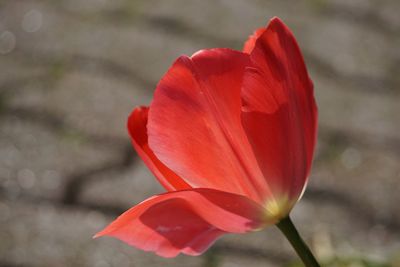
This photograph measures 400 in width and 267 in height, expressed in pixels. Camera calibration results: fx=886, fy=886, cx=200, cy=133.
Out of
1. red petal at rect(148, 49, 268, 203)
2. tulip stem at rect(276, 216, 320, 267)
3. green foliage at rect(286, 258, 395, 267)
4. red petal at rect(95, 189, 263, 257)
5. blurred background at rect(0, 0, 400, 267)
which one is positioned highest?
red petal at rect(148, 49, 268, 203)

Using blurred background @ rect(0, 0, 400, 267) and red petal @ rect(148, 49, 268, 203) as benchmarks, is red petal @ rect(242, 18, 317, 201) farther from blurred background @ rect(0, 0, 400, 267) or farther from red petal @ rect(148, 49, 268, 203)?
blurred background @ rect(0, 0, 400, 267)

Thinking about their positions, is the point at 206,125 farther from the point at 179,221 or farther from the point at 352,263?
the point at 352,263

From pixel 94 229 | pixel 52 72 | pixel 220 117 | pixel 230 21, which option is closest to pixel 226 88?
pixel 220 117

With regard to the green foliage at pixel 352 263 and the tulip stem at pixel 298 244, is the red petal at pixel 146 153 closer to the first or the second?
the tulip stem at pixel 298 244

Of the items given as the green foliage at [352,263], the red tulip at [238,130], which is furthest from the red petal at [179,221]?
the green foliage at [352,263]

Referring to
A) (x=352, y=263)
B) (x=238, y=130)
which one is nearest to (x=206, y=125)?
(x=238, y=130)

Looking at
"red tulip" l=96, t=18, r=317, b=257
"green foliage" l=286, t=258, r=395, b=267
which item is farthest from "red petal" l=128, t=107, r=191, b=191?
"green foliage" l=286, t=258, r=395, b=267
